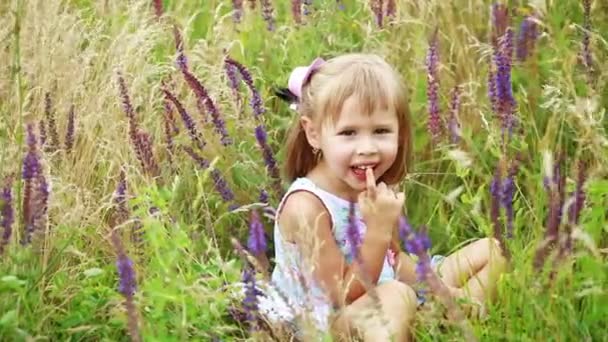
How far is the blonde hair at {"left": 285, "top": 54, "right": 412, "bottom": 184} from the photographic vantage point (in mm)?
3109

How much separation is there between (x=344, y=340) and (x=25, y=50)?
1.60m

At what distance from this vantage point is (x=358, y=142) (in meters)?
3.07

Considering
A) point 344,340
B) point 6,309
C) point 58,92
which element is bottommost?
point 344,340

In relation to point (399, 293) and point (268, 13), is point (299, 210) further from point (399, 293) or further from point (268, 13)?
point (268, 13)

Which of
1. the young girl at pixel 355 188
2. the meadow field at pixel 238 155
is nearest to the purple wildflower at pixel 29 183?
the meadow field at pixel 238 155

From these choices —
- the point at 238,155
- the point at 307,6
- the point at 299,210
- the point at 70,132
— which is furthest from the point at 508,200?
the point at 307,6

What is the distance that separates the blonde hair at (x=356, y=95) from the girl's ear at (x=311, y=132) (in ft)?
0.05

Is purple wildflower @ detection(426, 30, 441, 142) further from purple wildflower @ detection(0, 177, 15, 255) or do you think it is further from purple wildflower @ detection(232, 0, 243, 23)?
purple wildflower @ detection(0, 177, 15, 255)

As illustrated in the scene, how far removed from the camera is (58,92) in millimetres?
3719

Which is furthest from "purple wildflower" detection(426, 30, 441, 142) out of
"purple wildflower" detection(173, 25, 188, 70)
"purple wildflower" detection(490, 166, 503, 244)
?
"purple wildflower" detection(490, 166, 503, 244)

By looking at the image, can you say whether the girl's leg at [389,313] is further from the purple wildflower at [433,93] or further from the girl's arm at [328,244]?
the purple wildflower at [433,93]

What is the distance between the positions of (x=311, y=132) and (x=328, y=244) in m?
0.33

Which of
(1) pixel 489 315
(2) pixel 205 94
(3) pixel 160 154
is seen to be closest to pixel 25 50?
(3) pixel 160 154

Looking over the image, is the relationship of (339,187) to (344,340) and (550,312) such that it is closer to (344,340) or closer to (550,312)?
(344,340)
